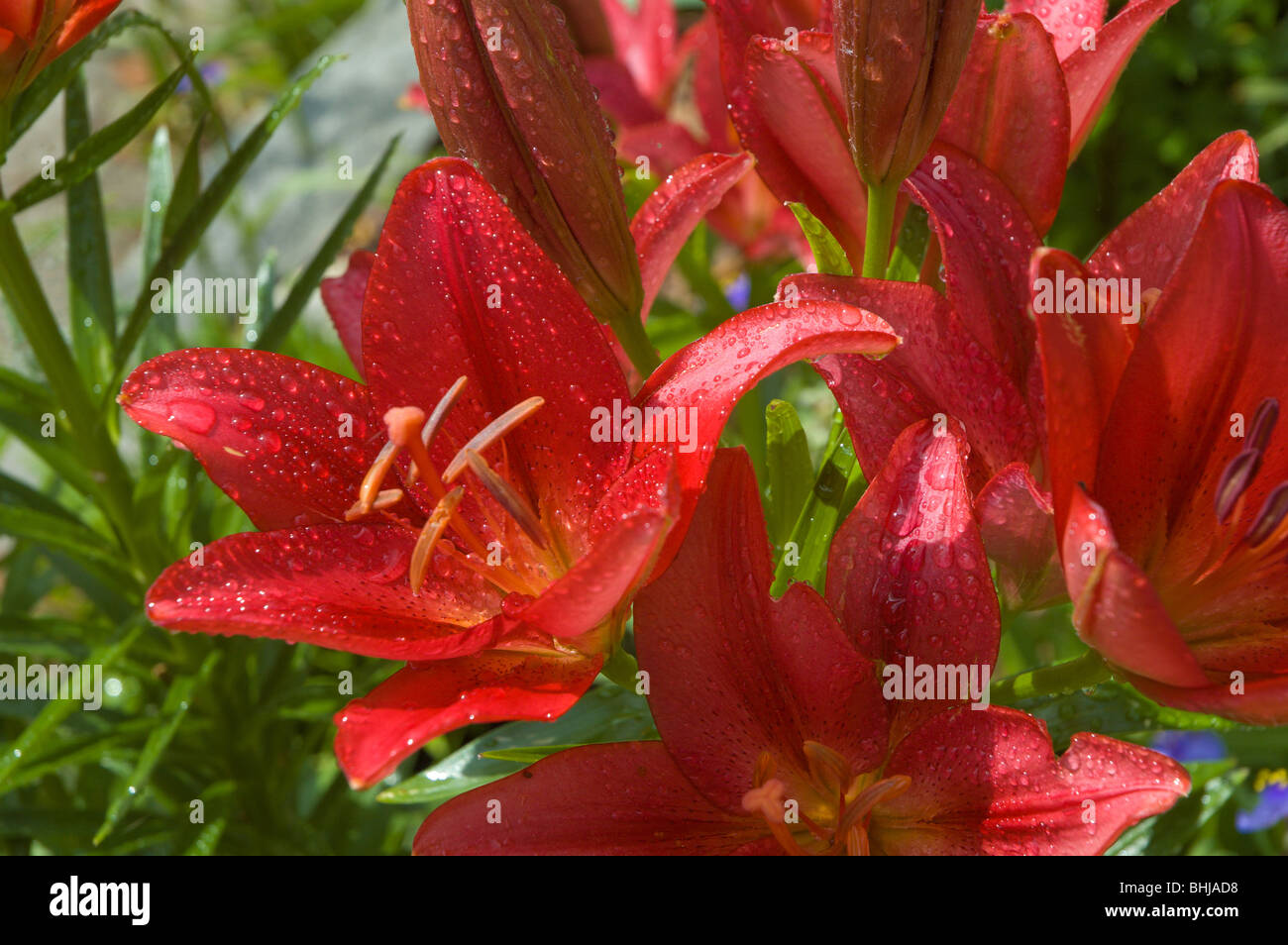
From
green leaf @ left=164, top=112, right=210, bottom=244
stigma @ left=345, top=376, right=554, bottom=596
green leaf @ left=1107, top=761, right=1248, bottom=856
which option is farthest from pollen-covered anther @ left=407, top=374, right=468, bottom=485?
green leaf @ left=1107, top=761, right=1248, bottom=856

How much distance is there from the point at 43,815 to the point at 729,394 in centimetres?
101

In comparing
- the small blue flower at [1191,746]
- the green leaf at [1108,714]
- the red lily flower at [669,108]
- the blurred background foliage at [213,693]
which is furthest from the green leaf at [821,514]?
the small blue flower at [1191,746]

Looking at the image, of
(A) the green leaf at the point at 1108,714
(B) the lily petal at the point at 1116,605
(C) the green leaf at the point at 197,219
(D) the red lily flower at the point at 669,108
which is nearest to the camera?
(B) the lily petal at the point at 1116,605

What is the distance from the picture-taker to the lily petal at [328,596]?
624 millimetres

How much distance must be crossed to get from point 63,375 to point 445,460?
1.69 feet

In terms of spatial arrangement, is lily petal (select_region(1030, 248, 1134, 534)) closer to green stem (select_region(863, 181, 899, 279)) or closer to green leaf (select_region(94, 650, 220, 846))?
green stem (select_region(863, 181, 899, 279))

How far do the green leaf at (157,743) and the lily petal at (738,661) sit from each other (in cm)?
59

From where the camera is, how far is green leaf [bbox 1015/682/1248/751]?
91cm

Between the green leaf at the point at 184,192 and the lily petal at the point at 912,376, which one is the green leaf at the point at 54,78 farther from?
the lily petal at the point at 912,376

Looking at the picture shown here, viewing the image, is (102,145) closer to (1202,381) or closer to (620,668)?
(620,668)

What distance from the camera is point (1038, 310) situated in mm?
611
